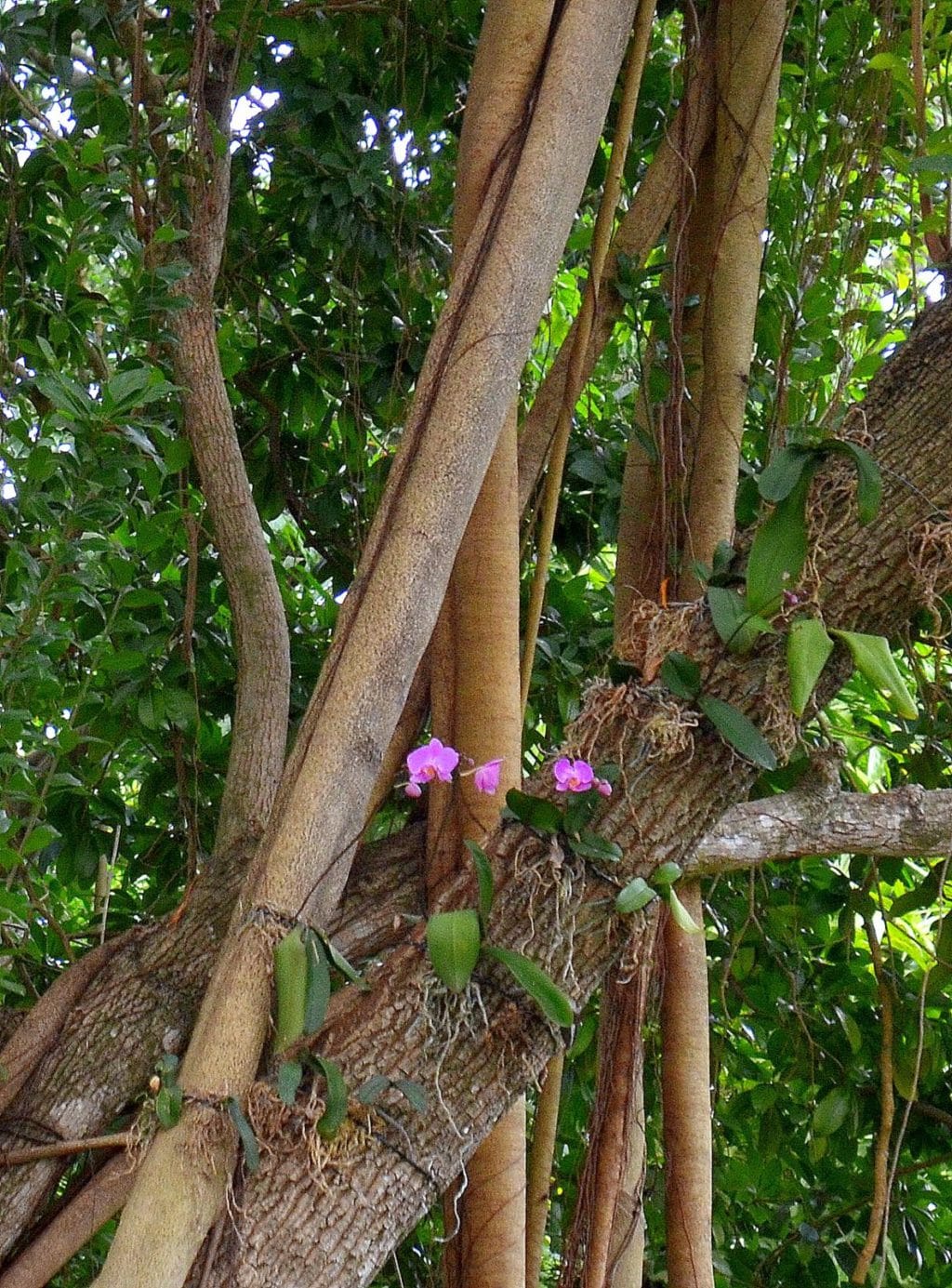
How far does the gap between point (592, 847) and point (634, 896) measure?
0.16 ft

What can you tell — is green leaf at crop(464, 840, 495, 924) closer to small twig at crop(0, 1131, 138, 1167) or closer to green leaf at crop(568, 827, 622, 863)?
green leaf at crop(568, 827, 622, 863)

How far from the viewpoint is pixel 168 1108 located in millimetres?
941

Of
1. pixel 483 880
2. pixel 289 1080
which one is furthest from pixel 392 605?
pixel 289 1080

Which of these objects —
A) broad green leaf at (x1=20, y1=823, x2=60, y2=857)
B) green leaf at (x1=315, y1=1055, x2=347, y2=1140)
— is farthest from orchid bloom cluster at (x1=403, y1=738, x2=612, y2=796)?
broad green leaf at (x1=20, y1=823, x2=60, y2=857)

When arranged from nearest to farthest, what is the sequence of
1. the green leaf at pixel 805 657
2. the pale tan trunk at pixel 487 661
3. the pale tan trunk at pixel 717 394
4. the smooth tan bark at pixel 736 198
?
1. the green leaf at pixel 805 657
2. the pale tan trunk at pixel 487 661
3. the pale tan trunk at pixel 717 394
4. the smooth tan bark at pixel 736 198

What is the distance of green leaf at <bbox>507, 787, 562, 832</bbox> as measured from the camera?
98 centimetres

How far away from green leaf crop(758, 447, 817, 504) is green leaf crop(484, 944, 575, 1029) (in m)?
0.38

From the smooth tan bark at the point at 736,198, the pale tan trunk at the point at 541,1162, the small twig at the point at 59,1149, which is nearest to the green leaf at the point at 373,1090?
the small twig at the point at 59,1149

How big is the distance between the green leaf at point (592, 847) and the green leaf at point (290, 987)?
0.71ft

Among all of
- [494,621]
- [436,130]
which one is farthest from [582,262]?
[494,621]

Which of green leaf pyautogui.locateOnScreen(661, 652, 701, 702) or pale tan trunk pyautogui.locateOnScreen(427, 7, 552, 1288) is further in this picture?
pale tan trunk pyautogui.locateOnScreen(427, 7, 552, 1288)

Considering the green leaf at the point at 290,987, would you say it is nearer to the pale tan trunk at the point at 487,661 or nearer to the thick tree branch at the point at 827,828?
the pale tan trunk at the point at 487,661

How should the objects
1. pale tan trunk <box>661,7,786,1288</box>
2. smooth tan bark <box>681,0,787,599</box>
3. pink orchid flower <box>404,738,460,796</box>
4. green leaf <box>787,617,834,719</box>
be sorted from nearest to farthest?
green leaf <box>787,617,834,719</box> < pink orchid flower <box>404,738,460,796</box> < pale tan trunk <box>661,7,786,1288</box> < smooth tan bark <box>681,0,787,599</box>

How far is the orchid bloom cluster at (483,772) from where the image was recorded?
969mm
